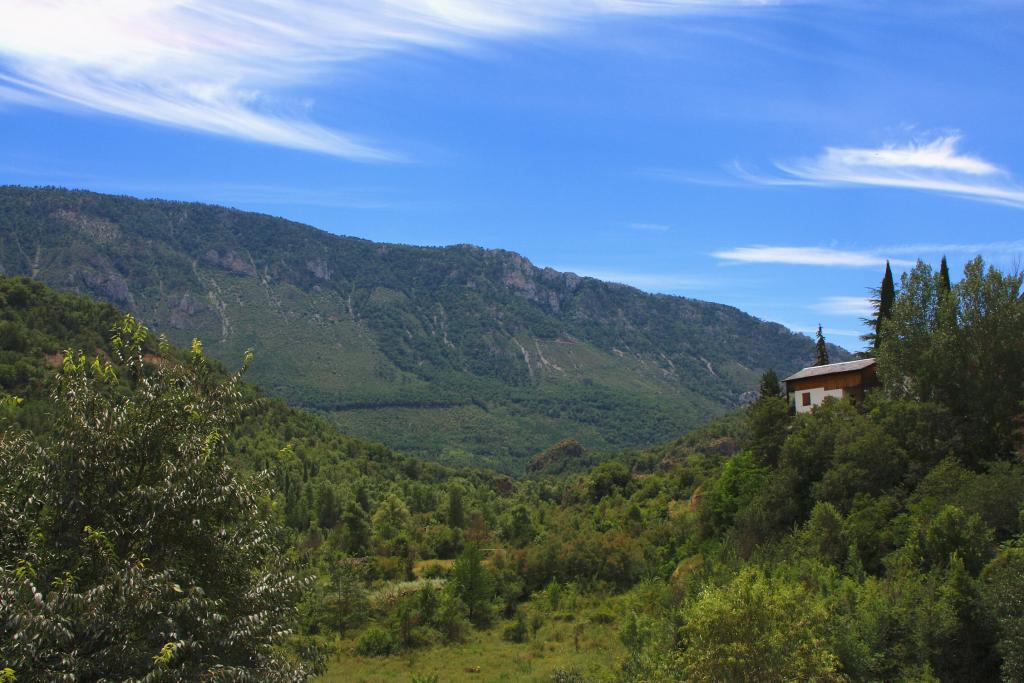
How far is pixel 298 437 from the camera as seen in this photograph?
325ft

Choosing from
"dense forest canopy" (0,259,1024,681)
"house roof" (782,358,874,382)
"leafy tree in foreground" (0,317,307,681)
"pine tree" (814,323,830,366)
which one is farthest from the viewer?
"pine tree" (814,323,830,366)

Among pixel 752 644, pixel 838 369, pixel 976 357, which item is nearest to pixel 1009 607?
pixel 752 644

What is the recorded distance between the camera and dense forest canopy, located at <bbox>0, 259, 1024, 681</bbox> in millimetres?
10617

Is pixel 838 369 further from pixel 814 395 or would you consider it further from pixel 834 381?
pixel 814 395

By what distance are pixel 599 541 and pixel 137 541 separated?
50.2 metres

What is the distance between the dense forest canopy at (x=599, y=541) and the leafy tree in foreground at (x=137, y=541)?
0.13 feet

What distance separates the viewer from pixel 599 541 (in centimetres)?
5803

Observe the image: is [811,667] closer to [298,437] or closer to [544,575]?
[544,575]

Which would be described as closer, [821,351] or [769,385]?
[769,385]

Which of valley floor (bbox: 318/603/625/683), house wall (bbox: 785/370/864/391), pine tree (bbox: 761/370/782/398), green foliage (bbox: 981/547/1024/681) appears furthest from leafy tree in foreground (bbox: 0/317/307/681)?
pine tree (bbox: 761/370/782/398)

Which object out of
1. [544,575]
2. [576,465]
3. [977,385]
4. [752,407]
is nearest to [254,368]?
[576,465]

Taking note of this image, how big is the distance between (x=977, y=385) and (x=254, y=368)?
600ft

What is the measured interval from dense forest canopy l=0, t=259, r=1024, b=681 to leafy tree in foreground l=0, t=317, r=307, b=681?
41mm

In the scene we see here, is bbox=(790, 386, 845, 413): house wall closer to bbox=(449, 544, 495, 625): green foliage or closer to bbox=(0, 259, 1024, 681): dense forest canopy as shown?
bbox=(0, 259, 1024, 681): dense forest canopy
